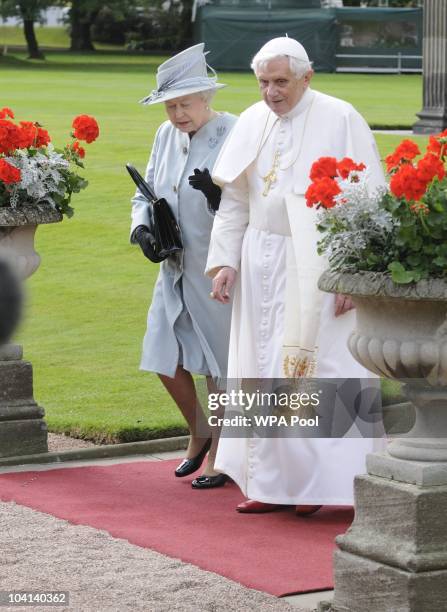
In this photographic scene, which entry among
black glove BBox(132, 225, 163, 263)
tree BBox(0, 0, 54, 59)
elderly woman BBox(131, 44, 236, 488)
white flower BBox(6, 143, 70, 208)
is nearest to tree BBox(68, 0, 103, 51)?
tree BBox(0, 0, 54, 59)

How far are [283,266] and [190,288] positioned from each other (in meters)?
0.80

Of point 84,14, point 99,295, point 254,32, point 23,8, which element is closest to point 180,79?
point 99,295

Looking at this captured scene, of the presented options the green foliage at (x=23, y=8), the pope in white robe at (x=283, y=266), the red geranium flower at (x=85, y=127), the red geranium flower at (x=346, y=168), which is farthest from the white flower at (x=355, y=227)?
the green foliage at (x=23, y=8)

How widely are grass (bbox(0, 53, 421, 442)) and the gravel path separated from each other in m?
0.95

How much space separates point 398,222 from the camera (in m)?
4.50

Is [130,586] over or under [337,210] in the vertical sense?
under

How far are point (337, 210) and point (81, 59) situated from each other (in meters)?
55.5

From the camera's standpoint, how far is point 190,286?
693 cm

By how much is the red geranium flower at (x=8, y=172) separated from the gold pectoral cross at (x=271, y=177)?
1.41 meters

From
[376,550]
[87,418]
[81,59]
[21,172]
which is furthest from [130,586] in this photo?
[81,59]

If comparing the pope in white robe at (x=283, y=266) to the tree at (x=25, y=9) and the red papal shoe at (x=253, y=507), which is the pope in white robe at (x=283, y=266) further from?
the tree at (x=25, y=9)

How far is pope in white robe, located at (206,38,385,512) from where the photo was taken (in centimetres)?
610

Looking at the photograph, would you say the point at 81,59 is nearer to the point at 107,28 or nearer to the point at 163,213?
the point at 107,28

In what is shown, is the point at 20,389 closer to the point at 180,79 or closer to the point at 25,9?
the point at 180,79
